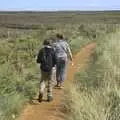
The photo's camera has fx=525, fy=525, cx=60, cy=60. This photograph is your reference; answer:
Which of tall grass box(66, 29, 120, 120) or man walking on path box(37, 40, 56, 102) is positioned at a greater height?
man walking on path box(37, 40, 56, 102)

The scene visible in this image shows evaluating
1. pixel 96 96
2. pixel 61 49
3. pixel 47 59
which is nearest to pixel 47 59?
pixel 47 59

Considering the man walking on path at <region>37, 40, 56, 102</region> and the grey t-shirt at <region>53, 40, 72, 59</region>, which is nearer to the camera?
the man walking on path at <region>37, 40, 56, 102</region>

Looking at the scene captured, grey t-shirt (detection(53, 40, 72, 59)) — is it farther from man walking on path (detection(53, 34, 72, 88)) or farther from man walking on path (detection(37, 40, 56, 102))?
man walking on path (detection(37, 40, 56, 102))

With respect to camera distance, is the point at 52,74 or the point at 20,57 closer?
the point at 52,74

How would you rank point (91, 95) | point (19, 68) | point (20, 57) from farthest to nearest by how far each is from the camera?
point (20, 57), point (19, 68), point (91, 95)

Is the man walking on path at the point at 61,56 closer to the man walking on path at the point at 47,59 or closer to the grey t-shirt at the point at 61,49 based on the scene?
the grey t-shirt at the point at 61,49

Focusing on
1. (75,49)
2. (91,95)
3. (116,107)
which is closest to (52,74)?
(91,95)

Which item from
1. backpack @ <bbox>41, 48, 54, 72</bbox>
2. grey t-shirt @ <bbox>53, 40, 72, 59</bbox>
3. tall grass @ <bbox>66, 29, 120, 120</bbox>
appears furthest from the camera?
grey t-shirt @ <bbox>53, 40, 72, 59</bbox>

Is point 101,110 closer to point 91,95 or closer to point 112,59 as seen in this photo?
point 91,95

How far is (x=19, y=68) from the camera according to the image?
19516 millimetres

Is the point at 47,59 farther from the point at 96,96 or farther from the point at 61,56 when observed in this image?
the point at 96,96

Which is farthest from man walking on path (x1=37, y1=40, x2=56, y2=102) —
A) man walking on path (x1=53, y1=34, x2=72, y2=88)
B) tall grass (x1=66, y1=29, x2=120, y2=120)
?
man walking on path (x1=53, y1=34, x2=72, y2=88)

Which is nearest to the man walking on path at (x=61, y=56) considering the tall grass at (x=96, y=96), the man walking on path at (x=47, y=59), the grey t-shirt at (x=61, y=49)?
the grey t-shirt at (x=61, y=49)

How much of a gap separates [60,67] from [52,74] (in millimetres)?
2575
